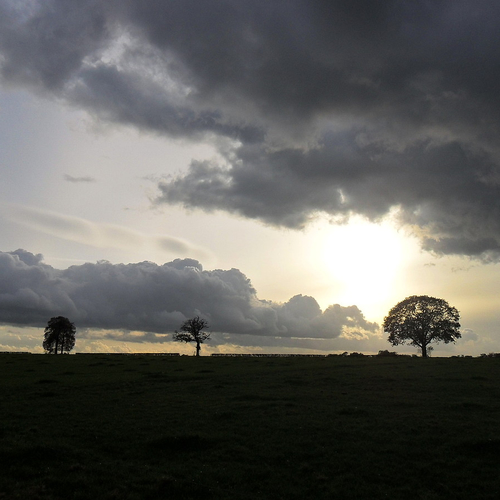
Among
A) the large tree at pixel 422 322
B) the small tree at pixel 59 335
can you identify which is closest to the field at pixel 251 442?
the large tree at pixel 422 322

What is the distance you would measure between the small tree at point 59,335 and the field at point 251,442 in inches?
4194

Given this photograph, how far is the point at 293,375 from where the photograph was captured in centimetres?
4878

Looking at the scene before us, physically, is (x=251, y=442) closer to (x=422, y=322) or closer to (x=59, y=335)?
(x=422, y=322)

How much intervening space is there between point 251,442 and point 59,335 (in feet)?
436

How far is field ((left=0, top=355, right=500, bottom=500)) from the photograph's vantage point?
16031mm

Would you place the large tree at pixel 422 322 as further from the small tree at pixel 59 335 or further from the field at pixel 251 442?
the small tree at pixel 59 335

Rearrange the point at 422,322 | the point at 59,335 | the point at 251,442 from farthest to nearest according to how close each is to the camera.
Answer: the point at 59,335
the point at 422,322
the point at 251,442

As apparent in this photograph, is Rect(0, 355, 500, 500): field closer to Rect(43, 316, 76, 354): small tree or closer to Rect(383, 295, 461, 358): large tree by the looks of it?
Rect(383, 295, 461, 358): large tree

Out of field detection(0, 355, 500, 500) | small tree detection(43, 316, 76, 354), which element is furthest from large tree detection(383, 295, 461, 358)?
small tree detection(43, 316, 76, 354)

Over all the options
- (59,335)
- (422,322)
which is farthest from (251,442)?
(59,335)

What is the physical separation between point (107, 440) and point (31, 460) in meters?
4.34

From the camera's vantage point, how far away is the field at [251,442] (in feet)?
52.6

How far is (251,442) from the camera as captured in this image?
2164 centimetres

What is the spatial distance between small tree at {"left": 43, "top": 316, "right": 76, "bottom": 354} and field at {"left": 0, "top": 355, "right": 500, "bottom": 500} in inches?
4194
